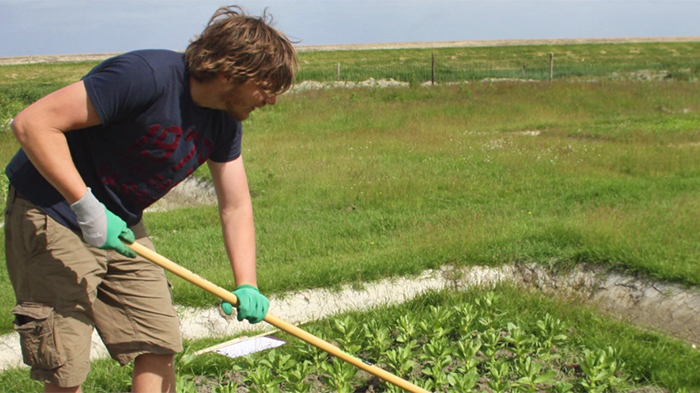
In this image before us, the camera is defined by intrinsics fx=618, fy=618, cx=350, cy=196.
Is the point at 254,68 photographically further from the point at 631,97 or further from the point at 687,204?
the point at 631,97

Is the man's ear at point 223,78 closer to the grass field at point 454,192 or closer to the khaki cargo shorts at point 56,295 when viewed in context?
the khaki cargo shorts at point 56,295

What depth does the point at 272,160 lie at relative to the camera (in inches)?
378

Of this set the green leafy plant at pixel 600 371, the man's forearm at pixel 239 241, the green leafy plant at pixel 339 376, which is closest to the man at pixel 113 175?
the man's forearm at pixel 239 241

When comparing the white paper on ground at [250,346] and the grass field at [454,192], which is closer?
the white paper on ground at [250,346]

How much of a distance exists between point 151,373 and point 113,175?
32.9 inches

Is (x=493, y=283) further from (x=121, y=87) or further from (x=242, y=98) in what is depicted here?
(x=121, y=87)

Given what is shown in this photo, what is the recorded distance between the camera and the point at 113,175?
2.36 metres

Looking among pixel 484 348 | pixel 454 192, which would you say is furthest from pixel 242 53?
pixel 454 192

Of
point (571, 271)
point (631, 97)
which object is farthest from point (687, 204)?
point (631, 97)

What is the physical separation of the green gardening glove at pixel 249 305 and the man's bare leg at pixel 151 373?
347 mm

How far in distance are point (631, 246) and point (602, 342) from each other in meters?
1.40

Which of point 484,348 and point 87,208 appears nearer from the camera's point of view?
point 87,208

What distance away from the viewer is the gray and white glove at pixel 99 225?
2.16m

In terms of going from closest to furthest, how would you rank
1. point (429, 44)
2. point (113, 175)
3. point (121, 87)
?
point (121, 87) < point (113, 175) < point (429, 44)
